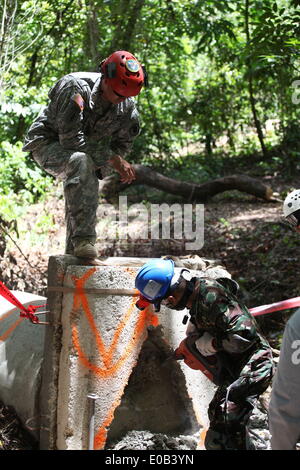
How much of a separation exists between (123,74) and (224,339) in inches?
72.5

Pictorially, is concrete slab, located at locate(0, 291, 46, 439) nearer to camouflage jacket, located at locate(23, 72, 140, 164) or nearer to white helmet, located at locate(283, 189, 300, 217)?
camouflage jacket, located at locate(23, 72, 140, 164)

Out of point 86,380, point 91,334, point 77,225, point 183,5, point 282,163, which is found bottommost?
point 86,380

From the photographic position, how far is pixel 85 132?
4.05 meters

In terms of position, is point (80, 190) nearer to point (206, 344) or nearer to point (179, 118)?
point (206, 344)

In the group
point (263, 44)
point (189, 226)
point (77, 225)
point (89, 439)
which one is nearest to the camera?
point (89, 439)

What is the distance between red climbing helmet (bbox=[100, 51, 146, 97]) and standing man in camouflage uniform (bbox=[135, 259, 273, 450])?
1.25m

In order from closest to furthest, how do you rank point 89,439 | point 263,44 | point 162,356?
point 89,439
point 162,356
point 263,44

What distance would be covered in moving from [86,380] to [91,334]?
0.93ft

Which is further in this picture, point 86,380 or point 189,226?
point 189,226

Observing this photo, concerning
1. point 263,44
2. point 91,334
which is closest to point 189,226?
point 263,44

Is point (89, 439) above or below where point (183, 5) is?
below

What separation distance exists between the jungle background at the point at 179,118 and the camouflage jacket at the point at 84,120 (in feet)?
4.07

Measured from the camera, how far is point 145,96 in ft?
39.2
